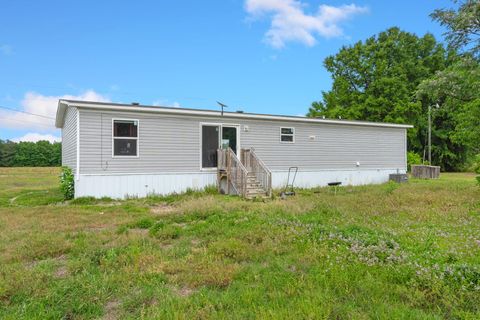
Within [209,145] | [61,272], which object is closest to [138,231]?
[61,272]

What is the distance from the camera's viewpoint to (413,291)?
274cm

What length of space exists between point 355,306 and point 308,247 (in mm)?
1481

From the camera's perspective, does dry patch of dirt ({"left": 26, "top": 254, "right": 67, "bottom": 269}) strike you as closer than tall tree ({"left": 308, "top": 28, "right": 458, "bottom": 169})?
Yes

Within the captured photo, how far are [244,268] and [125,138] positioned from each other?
772 centimetres

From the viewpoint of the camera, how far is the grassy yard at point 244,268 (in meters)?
2.56

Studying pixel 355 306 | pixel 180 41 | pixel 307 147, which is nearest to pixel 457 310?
pixel 355 306

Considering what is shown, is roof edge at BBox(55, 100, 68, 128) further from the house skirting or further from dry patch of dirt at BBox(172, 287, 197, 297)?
dry patch of dirt at BBox(172, 287, 197, 297)

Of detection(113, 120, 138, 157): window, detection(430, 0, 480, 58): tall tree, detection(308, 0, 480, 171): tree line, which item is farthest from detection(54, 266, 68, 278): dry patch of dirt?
detection(308, 0, 480, 171): tree line

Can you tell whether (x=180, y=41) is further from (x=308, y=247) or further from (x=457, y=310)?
(x=457, y=310)

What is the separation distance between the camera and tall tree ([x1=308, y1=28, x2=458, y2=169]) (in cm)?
2689

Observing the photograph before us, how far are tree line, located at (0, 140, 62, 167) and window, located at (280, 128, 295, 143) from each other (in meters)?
47.9

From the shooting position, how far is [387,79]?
88.3 feet

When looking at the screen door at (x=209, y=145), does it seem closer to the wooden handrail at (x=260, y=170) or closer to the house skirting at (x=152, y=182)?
the house skirting at (x=152, y=182)

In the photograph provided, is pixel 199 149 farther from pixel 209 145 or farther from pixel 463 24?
pixel 463 24
